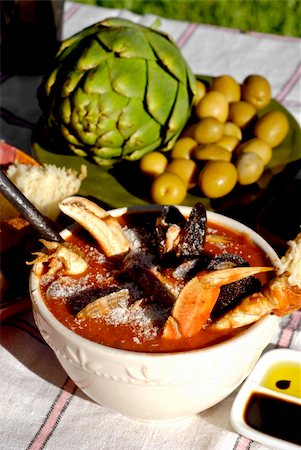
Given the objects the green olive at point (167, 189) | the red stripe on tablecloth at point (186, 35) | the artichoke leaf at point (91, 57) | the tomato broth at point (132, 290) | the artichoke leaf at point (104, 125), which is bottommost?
the red stripe on tablecloth at point (186, 35)

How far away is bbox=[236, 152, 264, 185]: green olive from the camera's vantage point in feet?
3.89

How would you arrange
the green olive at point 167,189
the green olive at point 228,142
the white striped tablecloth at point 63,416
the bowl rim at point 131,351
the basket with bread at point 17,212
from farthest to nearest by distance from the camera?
the green olive at point 228,142
the green olive at point 167,189
the basket with bread at point 17,212
the white striped tablecloth at point 63,416
the bowl rim at point 131,351

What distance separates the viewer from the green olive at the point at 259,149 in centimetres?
122

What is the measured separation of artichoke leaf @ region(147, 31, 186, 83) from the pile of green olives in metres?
0.06

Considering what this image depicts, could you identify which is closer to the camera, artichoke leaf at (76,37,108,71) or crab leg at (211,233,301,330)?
crab leg at (211,233,301,330)

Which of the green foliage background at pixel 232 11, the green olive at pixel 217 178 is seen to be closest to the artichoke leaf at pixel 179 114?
Result: the green olive at pixel 217 178

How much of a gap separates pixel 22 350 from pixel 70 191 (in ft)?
0.83

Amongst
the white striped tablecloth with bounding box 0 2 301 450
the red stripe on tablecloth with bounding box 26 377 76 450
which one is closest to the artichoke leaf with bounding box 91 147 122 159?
the white striped tablecloth with bounding box 0 2 301 450

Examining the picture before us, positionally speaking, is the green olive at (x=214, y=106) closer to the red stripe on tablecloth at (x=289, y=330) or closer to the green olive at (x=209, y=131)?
the green olive at (x=209, y=131)

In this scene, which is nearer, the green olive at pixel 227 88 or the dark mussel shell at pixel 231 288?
the dark mussel shell at pixel 231 288

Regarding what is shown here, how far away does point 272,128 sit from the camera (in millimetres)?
1251

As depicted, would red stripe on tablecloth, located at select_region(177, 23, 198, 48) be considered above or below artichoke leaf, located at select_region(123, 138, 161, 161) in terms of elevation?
below

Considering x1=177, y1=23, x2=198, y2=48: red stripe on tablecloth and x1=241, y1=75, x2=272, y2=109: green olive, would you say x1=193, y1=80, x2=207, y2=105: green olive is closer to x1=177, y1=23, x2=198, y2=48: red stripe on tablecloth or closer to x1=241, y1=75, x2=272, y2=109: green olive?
x1=241, y1=75, x2=272, y2=109: green olive

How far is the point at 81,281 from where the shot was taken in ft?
2.76
